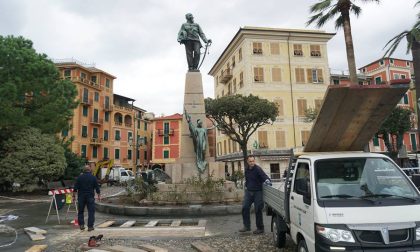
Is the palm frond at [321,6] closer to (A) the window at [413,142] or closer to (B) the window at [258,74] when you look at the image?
(B) the window at [258,74]

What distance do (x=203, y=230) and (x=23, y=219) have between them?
7.06 meters

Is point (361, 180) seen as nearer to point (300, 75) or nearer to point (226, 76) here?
point (300, 75)

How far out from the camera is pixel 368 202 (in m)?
4.34

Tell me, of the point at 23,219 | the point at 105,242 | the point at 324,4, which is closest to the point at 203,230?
the point at 105,242

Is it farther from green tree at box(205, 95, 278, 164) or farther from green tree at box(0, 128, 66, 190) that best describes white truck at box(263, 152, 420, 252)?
green tree at box(205, 95, 278, 164)

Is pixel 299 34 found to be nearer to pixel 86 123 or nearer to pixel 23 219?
pixel 86 123

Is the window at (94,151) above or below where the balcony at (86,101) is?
below

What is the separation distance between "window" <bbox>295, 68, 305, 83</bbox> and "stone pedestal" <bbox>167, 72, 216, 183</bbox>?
2782 centimetres

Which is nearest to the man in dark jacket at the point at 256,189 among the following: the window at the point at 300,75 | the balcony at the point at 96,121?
the window at the point at 300,75

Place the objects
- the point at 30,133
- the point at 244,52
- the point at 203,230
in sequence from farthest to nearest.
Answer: the point at 244,52 < the point at 30,133 < the point at 203,230

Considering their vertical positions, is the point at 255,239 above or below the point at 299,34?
below

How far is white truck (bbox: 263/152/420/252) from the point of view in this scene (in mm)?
3977

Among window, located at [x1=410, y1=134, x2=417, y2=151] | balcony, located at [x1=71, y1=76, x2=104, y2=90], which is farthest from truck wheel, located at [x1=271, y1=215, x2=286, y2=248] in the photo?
window, located at [x1=410, y1=134, x2=417, y2=151]

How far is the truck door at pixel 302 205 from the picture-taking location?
4.55m
